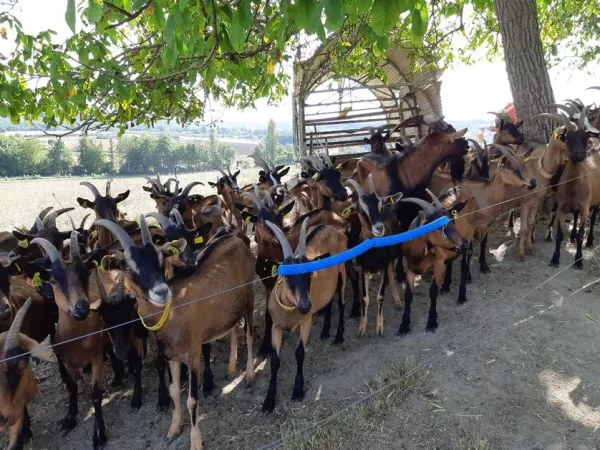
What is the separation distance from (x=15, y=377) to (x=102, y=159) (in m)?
30.5

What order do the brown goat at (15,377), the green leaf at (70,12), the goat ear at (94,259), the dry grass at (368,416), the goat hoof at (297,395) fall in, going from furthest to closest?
the goat ear at (94,259), the goat hoof at (297,395), the dry grass at (368,416), the brown goat at (15,377), the green leaf at (70,12)

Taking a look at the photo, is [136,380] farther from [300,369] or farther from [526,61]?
[526,61]

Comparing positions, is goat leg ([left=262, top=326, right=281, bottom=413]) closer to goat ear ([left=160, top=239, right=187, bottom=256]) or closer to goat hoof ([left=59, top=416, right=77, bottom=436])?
goat ear ([left=160, top=239, right=187, bottom=256])

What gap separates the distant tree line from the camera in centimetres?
3084

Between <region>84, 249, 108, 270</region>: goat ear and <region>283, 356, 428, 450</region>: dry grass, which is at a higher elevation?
<region>84, 249, 108, 270</region>: goat ear

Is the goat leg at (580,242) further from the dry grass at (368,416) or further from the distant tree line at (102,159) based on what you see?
the distant tree line at (102,159)

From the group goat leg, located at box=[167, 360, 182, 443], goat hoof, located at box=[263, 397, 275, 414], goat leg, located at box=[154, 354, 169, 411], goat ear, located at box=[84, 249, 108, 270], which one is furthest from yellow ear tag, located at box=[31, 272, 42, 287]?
goat hoof, located at box=[263, 397, 275, 414]

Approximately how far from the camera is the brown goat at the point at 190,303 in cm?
415

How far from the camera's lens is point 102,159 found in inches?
1248

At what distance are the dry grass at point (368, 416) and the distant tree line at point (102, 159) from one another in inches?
1036

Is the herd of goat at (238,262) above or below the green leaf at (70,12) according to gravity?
below

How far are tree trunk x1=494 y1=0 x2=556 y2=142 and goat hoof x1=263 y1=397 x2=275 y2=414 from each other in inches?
283

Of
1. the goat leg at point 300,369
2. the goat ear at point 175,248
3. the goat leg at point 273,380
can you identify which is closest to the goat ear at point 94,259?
the goat ear at point 175,248

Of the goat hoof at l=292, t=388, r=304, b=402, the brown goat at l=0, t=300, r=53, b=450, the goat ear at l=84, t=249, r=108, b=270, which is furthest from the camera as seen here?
the goat ear at l=84, t=249, r=108, b=270
